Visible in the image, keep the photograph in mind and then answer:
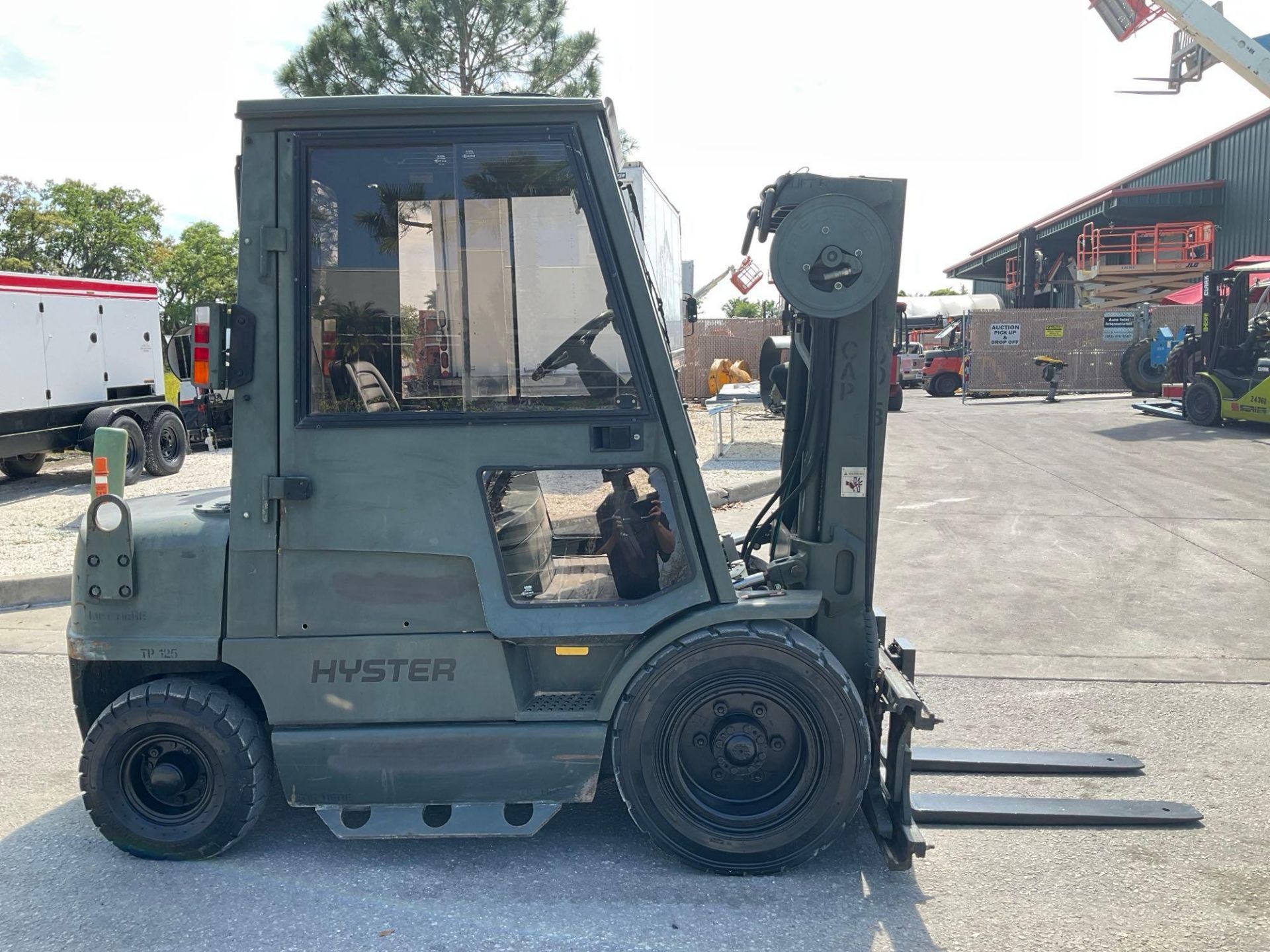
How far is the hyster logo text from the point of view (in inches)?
146

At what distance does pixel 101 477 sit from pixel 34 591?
525 cm

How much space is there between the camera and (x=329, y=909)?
11.6ft

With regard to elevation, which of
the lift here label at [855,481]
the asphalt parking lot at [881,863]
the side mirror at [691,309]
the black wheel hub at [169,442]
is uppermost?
the side mirror at [691,309]

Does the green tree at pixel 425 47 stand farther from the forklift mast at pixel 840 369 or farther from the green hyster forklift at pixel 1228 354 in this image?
the forklift mast at pixel 840 369

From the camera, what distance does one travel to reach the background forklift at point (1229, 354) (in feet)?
58.6

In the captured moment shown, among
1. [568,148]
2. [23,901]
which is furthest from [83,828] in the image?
[568,148]

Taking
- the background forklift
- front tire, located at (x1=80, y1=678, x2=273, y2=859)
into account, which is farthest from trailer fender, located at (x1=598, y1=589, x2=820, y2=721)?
the background forklift

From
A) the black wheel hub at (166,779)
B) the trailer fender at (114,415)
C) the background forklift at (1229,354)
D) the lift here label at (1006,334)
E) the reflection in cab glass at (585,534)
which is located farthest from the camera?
the lift here label at (1006,334)

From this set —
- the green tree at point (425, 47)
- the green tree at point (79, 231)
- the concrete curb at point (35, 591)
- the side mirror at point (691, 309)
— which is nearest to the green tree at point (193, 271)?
the green tree at point (79, 231)

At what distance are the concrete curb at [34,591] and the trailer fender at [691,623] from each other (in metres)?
6.36

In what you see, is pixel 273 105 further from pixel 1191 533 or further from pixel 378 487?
pixel 1191 533

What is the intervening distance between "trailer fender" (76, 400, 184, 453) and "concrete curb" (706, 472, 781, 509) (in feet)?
27.2

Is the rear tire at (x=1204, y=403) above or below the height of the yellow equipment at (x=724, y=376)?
below

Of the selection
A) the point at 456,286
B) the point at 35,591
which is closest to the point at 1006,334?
the point at 35,591
